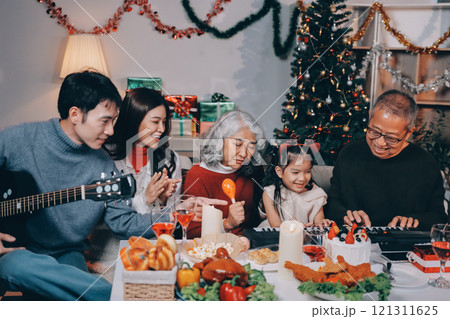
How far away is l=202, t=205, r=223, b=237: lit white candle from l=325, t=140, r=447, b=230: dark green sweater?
32.3 inches

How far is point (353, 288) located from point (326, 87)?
260 centimetres

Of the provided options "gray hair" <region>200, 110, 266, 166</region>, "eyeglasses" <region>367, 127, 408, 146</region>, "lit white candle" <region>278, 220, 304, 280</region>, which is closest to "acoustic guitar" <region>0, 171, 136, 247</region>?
"gray hair" <region>200, 110, 266, 166</region>

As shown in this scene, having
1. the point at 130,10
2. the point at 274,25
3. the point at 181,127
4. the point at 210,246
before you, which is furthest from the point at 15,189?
the point at 274,25

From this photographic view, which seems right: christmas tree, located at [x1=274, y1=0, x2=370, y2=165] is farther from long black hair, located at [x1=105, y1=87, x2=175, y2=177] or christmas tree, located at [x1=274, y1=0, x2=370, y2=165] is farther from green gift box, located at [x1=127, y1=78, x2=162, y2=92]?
long black hair, located at [x1=105, y1=87, x2=175, y2=177]

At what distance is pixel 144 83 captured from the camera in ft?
13.7

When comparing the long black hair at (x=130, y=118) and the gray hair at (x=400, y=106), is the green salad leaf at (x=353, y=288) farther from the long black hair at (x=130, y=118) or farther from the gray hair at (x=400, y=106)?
the long black hair at (x=130, y=118)

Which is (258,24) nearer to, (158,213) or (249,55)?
(249,55)

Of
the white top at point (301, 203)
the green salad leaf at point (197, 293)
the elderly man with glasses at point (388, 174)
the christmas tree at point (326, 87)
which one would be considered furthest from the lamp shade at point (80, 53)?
the green salad leaf at point (197, 293)

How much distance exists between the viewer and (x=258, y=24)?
4258 mm

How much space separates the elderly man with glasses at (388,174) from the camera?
2.04 meters

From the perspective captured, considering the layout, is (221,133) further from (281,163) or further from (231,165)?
(281,163)

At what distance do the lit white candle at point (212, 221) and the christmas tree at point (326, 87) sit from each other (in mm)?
2103

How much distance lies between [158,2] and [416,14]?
230 centimetres

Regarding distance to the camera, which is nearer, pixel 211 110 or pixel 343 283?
pixel 343 283
